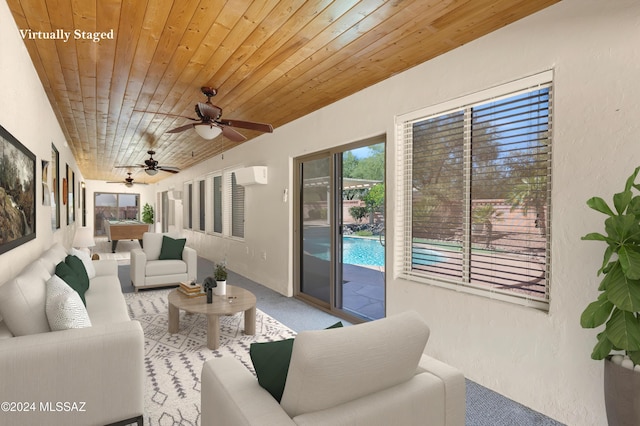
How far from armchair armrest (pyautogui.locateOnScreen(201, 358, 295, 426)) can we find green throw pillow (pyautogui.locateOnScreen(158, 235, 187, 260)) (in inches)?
186

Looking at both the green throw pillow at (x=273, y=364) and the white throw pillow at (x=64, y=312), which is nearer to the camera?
the green throw pillow at (x=273, y=364)

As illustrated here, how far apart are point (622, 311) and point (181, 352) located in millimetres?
3174

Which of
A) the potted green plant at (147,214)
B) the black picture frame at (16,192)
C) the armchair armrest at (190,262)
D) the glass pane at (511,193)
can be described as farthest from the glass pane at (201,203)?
the glass pane at (511,193)

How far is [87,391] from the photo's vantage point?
183cm

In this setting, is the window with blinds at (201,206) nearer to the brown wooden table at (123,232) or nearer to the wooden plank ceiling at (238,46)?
the brown wooden table at (123,232)

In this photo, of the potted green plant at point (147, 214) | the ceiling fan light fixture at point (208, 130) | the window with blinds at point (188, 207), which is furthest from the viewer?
the potted green plant at point (147, 214)

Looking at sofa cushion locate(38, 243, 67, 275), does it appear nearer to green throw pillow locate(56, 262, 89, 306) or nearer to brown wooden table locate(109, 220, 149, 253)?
green throw pillow locate(56, 262, 89, 306)

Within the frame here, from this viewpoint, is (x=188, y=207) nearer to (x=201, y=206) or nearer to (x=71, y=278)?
(x=201, y=206)

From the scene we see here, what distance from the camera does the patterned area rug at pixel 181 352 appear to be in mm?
2293

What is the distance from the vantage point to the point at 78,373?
1.80 meters

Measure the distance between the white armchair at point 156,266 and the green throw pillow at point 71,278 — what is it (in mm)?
2376

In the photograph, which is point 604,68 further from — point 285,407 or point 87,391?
point 87,391

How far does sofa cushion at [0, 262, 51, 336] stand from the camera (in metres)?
1.87

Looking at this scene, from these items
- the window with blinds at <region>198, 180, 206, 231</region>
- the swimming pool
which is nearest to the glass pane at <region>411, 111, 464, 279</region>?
the swimming pool
